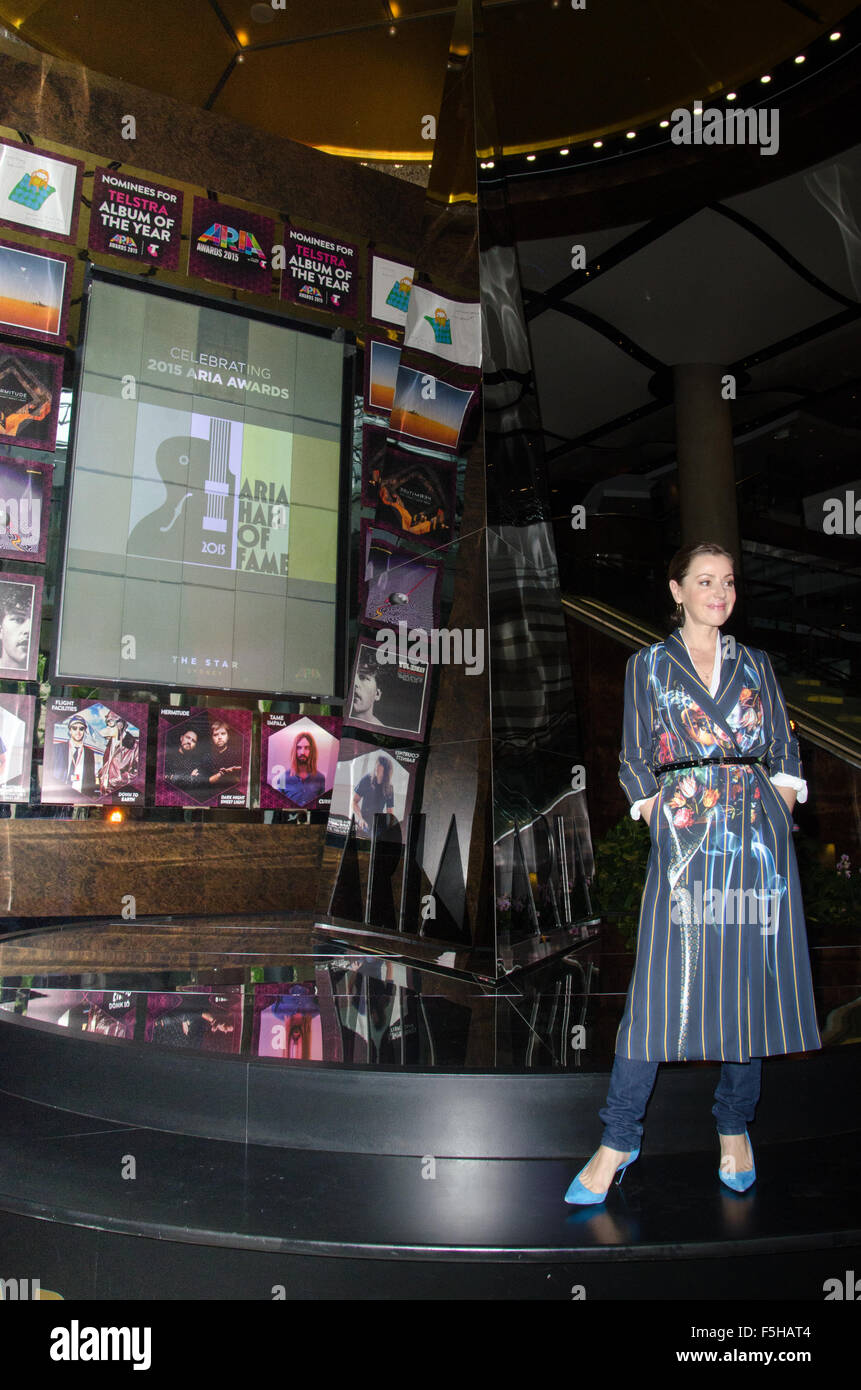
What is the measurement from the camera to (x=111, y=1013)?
10.2 ft

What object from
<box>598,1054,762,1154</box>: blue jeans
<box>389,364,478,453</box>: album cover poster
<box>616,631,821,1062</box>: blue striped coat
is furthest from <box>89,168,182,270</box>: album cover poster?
<box>598,1054,762,1154</box>: blue jeans

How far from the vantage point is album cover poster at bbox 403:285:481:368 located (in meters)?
4.27

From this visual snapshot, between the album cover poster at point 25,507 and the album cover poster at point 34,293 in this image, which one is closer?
the album cover poster at point 25,507

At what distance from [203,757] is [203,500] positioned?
1.52 m

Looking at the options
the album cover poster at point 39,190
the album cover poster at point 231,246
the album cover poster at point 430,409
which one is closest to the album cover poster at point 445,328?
the album cover poster at point 430,409

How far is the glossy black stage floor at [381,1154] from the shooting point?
195 centimetres

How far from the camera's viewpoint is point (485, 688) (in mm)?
3902

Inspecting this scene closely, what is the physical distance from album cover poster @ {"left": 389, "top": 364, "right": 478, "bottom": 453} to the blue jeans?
279 cm

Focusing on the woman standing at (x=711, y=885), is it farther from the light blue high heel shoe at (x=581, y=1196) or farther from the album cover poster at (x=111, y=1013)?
the album cover poster at (x=111, y=1013)

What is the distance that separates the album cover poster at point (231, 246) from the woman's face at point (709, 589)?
4.77 meters

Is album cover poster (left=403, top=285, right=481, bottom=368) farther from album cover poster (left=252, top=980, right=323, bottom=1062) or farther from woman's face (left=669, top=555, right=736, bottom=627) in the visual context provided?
album cover poster (left=252, top=980, right=323, bottom=1062)

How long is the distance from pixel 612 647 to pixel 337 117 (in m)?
4.50

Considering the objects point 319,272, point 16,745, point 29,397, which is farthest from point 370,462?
point 16,745
